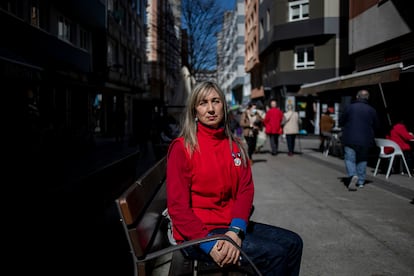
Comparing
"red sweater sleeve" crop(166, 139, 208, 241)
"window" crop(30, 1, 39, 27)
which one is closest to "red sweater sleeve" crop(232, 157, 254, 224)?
"red sweater sleeve" crop(166, 139, 208, 241)

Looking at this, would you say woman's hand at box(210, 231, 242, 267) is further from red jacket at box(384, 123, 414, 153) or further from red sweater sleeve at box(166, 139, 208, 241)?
red jacket at box(384, 123, 414, 153)

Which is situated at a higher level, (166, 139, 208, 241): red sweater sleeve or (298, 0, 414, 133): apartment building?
(298, 0, 414, 133): apartment building

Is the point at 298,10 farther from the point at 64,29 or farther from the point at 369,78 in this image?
the point at 369,78

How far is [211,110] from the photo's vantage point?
2.89 metres

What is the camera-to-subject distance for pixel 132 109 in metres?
40.9

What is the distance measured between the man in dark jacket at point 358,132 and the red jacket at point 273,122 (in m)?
6.70

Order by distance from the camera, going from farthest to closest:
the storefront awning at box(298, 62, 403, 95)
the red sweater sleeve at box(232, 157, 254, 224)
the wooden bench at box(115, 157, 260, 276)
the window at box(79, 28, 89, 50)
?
the window at box(79, 28, 89, 50) → the storefront awning at box(298, 62, 403, 95) → the red sweater sleeve at box(232, 157, 254, 224) → the wooden bench at box(115, 157, 260, 276)

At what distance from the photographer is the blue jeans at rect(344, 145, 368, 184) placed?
316 inches

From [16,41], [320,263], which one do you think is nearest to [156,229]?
[320,263]

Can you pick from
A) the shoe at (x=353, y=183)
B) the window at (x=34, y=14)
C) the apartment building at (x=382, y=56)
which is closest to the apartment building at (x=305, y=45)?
the apartment building at (x=382, y=56)

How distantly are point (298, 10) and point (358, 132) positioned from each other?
25145mm

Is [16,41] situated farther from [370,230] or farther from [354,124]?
[370,230]

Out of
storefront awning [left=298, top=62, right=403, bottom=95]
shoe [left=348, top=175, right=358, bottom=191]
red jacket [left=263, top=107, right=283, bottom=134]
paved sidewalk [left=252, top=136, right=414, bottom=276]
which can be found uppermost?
storefront awning [left=298, top=62, right=403, bottom=95]

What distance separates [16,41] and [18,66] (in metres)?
4.44
